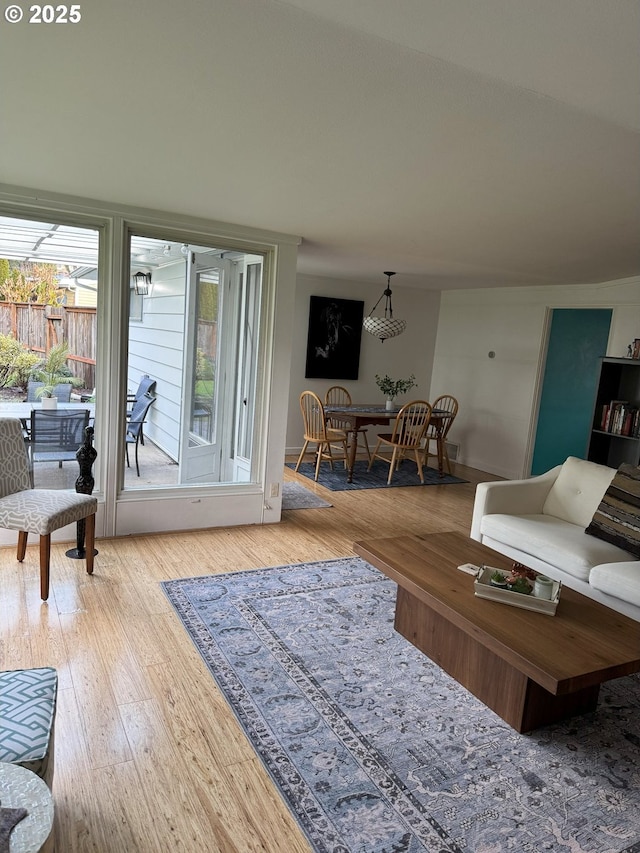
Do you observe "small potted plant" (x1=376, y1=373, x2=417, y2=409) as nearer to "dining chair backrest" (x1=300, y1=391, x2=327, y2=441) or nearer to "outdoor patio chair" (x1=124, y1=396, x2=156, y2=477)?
"dining chair backrest" (x1=300, y1=391, x2=327, y2=441)

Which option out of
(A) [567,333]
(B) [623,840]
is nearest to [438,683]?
(B) [623,840]

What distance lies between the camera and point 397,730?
7.29 ft

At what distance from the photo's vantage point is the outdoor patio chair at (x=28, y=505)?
2963 mm

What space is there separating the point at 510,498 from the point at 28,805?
10.6ft

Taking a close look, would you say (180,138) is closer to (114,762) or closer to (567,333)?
(114,762)

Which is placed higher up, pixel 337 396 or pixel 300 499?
pixel 337 396

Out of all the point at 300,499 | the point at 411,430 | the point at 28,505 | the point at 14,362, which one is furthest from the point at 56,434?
the point at 411,430

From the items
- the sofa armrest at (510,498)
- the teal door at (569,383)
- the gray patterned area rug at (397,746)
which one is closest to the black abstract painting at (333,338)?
the teal door at (569,383)

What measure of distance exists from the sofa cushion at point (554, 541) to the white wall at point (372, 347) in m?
3.93

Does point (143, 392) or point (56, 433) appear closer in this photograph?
point (56, 433)

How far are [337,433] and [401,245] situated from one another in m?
2.42

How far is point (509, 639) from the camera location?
2.14m

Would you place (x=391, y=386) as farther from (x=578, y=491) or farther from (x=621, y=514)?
(x=621, y=514)

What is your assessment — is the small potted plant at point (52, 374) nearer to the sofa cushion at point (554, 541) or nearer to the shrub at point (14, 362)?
the shrub at point (14, 362)
